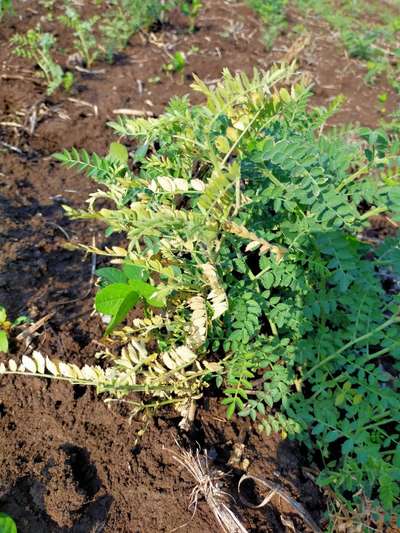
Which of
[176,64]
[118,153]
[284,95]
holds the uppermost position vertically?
[284,95]

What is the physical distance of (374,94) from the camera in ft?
15.2

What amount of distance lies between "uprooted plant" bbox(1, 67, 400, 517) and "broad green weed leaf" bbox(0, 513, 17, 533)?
1.39 ft

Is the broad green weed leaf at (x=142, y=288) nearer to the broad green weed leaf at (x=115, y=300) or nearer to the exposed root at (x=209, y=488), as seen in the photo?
the broad green weed leaf at (x=115, y=300)

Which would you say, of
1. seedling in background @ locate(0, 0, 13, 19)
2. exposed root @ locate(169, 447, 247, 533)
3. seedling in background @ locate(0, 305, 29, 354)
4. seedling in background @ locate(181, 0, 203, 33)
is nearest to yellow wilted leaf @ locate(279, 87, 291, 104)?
exposed root @ locate(169, 447, 247, 533)

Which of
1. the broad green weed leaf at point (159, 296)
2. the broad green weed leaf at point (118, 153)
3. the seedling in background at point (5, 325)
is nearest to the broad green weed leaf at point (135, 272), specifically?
the broad green weed leaf at point (159, 296)

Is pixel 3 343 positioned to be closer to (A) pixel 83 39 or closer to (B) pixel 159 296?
(B) pixel 159 296

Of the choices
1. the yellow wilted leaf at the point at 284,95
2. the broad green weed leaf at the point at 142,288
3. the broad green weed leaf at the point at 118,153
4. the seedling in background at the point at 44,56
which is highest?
the yellow wilted leaf at the point at 284,95

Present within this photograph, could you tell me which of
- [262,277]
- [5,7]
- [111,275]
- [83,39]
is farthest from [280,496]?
[5,7]

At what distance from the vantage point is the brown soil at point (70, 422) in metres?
1.56

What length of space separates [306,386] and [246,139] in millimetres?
1059

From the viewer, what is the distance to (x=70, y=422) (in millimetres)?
1732

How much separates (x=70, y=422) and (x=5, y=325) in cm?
48

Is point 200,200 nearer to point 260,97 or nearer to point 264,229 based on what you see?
point 260,97

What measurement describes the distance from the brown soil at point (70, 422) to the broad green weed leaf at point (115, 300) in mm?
410
